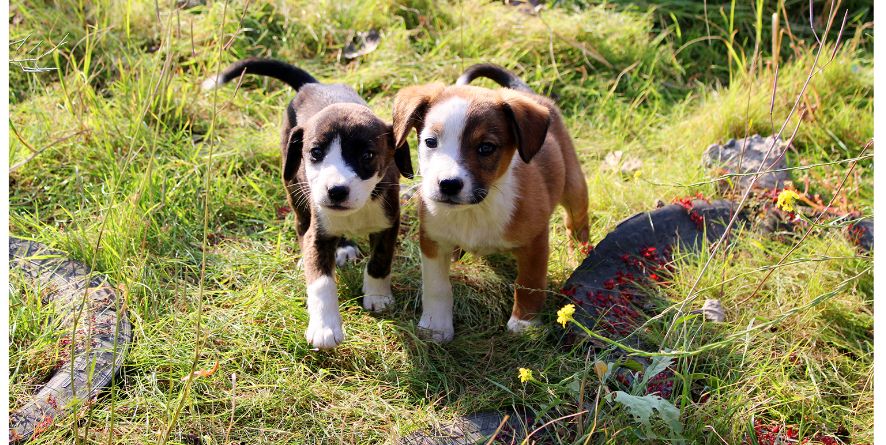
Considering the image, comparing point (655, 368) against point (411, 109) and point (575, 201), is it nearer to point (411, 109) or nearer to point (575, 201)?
point (411, 109)

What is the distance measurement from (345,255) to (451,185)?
1.25 m

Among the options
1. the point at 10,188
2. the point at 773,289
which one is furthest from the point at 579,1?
the point at 10,188

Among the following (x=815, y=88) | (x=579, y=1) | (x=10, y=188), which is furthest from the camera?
(x=579, y=1)

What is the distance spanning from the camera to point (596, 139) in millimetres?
5371

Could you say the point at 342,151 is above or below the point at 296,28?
above

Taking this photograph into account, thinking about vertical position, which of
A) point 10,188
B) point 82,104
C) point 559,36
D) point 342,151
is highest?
point 342,151

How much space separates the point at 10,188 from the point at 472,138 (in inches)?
103

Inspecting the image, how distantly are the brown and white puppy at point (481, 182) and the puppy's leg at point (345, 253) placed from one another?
0.61 m

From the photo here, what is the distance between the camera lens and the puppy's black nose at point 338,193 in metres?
3.32

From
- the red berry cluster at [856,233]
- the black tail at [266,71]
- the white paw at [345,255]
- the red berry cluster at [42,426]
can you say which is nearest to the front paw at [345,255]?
the white paw at [345,255]

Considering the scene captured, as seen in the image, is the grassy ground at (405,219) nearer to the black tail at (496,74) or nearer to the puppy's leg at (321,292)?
the puppy's leg at (321,292)

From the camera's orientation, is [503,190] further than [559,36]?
No

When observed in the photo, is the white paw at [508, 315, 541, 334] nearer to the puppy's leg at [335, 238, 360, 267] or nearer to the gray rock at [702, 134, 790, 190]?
the puppy's leg at [335, 238, 360, 267]

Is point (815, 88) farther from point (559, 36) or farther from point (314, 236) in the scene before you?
point (314, 236)
